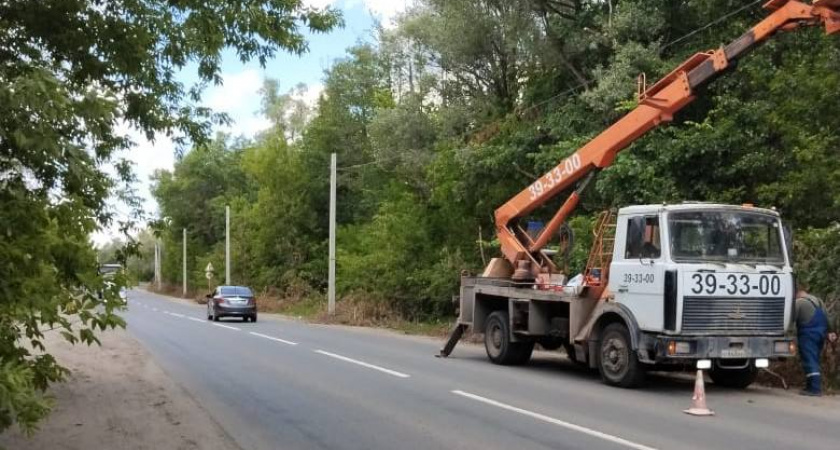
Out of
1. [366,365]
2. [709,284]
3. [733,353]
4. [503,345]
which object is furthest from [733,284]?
[366,365]

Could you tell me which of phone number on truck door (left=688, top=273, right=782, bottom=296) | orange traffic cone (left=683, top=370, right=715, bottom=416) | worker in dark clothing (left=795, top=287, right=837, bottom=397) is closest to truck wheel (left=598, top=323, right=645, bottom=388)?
phone number on truck door (left=688, top=273, right=782, bottom=296)

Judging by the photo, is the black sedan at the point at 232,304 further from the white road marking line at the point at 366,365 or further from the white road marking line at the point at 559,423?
the white road marking line at the point at 559,423

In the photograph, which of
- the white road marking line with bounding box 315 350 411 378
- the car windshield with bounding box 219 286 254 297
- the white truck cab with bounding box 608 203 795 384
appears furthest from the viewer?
the car windshield with bounding box 219 286 254 297

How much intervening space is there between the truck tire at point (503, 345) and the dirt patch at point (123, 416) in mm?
6021

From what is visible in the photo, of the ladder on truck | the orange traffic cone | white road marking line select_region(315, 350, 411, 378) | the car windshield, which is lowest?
white road marking line select_region(315, 350, 411, 378)

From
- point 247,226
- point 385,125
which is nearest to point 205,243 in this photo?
point 247,226

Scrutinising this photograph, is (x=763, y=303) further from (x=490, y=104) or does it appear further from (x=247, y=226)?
(x=247, y=226)

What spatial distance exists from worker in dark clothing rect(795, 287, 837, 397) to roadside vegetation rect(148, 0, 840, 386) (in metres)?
1.03

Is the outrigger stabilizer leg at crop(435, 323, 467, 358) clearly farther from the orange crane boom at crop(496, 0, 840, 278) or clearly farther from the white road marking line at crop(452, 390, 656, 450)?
the white road marking line at crop(452, 390, 656, 450)

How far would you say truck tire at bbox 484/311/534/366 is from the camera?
592 inches

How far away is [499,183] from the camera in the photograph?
79.9 ft

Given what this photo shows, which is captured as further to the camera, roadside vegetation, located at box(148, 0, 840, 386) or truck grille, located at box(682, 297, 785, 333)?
roadside vegetation, located at box(148, 0, 840, 386)

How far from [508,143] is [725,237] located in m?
13.2

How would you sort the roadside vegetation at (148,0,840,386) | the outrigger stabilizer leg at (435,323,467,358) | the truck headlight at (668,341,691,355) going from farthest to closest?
the outrigger stabilizer leg at (435,323,467,358) < the roadside vegetation at (148,0,840,386) < the truck headlight at (668,341,691,355)
